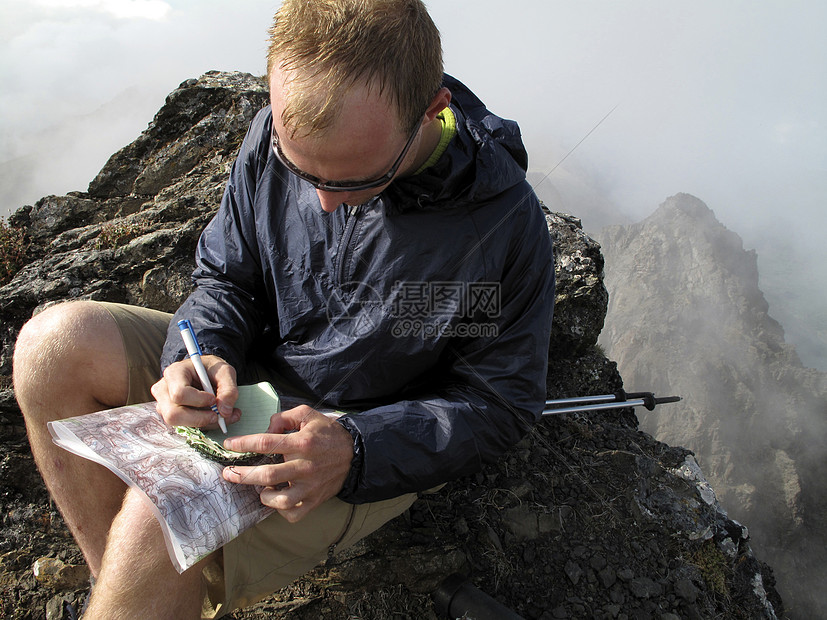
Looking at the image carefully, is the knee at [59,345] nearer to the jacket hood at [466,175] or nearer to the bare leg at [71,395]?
the bare leg at [71,395]

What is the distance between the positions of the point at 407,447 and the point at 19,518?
308cm

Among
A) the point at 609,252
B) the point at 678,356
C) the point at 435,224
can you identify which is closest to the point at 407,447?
the point at 435,224

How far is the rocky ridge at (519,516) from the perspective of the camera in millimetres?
3303

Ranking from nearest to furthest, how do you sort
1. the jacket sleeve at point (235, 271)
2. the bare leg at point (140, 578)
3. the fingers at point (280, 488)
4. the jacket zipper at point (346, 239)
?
→ the bare leg at point (140, 578) < the fingers at point (280, 488) < the jacket zipper at point (346, 239) < the jacket sleeve at point (235, 271)

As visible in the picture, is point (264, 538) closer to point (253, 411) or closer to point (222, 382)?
point (253, 411)

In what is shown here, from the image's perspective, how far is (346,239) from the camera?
2.80 m

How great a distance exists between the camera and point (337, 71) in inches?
80.4

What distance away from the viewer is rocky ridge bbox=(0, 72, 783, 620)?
3.30m

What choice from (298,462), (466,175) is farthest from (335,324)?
(466,175)

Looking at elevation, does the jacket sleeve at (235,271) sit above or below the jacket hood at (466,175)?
below

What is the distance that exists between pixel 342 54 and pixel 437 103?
0.52m

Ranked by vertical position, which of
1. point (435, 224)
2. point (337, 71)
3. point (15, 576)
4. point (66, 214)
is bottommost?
point (15, 576)

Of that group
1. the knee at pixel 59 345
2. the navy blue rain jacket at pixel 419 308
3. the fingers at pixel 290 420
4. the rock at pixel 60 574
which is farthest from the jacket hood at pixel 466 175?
the rock at pixel 60 574

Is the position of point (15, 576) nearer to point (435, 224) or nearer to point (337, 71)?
point (435, 224)
